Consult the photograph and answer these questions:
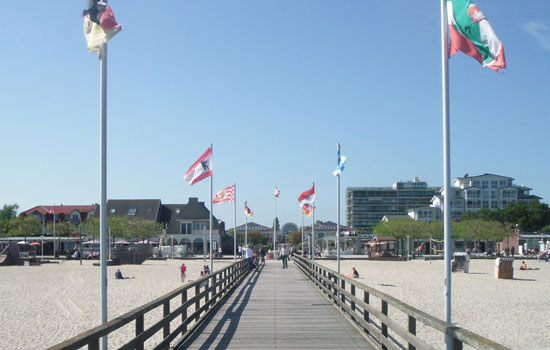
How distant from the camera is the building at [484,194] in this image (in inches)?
4670

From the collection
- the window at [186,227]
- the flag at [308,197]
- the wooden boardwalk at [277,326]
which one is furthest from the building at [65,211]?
the wooden boardwalk at [277,326]

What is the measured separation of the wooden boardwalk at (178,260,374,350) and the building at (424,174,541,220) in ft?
343

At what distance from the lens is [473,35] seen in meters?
8.54

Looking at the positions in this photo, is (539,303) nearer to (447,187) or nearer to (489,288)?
(489,288)

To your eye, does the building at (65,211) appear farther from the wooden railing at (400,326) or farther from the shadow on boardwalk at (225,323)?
the wooden railing at (400,326)

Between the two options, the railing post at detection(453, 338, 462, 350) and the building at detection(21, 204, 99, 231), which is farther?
the building at detection(21, 204, 99, 231)

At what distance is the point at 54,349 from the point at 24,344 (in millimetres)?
8447

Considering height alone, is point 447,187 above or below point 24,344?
above

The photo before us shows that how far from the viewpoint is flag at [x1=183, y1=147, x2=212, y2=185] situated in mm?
21078

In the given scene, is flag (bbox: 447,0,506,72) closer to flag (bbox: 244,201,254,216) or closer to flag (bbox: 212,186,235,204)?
flag (bbox: 212,186,235,204)

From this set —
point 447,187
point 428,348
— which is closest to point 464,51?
point 447,187

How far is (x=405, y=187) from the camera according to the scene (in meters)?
158

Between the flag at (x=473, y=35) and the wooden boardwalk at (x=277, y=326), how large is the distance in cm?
470

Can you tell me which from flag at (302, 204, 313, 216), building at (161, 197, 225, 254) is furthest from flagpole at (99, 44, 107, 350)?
building at (161, 197, 225, 254)
